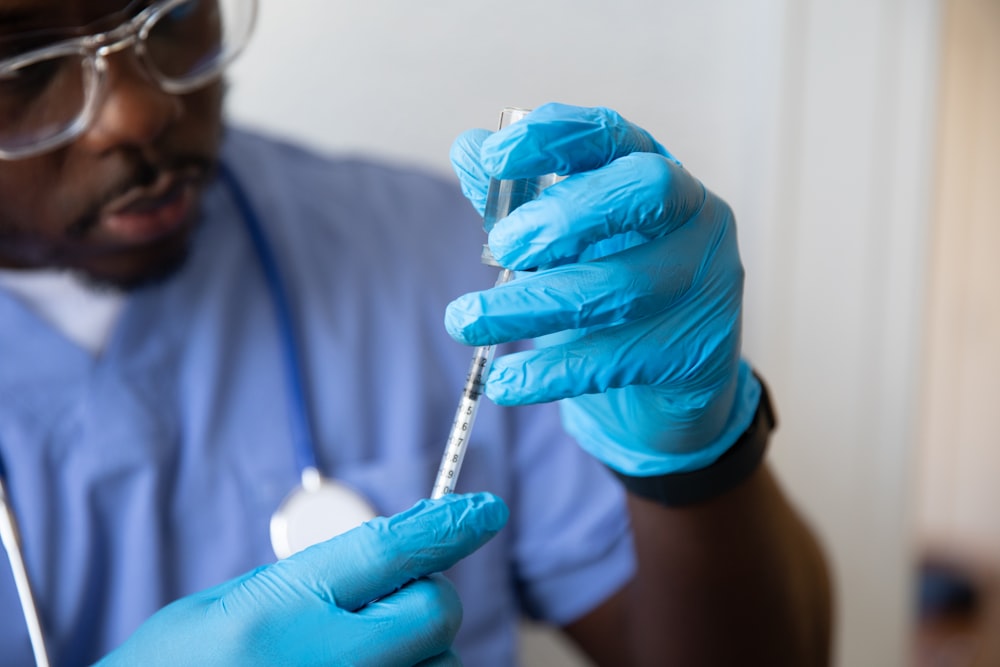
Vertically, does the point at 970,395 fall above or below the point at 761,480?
below

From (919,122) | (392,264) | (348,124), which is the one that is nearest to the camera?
(392,264)

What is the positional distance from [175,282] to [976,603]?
7.20 ft

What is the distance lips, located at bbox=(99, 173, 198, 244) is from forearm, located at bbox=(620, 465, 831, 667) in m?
0.45

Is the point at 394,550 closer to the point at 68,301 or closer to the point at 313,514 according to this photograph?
the point at 313,514

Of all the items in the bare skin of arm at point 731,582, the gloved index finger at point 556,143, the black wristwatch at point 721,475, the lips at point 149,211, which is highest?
the gloved index finger at point 556,143

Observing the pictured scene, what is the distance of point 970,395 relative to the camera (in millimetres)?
2375

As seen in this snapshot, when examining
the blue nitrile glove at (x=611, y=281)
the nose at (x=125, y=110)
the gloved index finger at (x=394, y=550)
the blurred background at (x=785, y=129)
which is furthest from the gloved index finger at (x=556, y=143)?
the blurred background at (x=785, y=129)

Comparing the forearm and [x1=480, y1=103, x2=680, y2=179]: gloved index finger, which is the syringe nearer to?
[x1=480, y1=103, x2=680, y2=179]: gloved index finger

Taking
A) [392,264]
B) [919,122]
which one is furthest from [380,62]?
[919,122]

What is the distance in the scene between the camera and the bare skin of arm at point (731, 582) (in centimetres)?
63

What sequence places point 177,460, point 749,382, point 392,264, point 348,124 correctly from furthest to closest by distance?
1. point 348,124
2. point 392,264
3. point 177,460
4. point 749,382

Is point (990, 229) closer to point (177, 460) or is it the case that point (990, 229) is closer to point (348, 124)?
point (348, 124)

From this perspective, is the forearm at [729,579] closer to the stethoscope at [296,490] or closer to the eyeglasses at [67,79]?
the stethoscope at [296,490]

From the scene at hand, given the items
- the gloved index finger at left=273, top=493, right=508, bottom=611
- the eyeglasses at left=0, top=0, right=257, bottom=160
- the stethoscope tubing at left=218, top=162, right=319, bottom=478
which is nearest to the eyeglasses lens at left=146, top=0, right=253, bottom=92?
the eyeglasses at left=0, top=0, right=257, bottom=160
